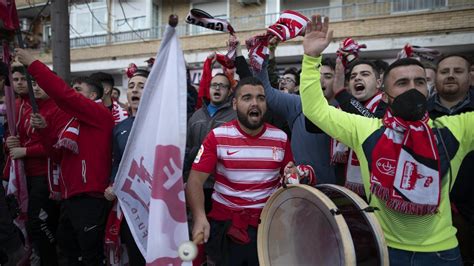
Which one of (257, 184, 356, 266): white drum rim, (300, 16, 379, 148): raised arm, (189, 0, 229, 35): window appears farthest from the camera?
(189, 0, 229, 35): window

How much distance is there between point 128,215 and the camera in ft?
9.71

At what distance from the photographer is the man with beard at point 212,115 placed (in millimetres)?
4168

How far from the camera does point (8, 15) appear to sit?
11.6ft

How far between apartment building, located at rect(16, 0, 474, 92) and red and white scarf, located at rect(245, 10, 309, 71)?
6.00 m

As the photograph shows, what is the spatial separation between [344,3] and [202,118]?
1217 cm

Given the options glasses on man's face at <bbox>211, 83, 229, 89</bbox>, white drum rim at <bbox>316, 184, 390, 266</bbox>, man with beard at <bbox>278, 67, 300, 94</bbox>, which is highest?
man with beard at <bbox>278, 67, 300, 94</bbox>

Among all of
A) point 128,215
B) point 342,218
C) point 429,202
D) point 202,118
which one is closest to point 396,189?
point 429,202

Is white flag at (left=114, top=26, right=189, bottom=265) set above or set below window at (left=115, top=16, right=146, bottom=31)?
below

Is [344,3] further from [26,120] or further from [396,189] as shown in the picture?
[396,189]

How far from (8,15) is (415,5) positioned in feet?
43.3

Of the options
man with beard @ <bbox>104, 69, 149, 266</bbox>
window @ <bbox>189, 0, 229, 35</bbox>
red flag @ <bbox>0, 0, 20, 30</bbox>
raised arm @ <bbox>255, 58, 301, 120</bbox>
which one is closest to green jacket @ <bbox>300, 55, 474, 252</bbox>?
raised arm @ <bbox>255, 58, 301, 120</bbox>

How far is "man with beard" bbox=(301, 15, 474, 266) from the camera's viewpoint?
6.52ft

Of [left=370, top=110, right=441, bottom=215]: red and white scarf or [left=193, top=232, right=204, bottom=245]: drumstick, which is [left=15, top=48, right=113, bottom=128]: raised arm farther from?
[left=370, top=110, right=441, bottom=215]: red and white scarf

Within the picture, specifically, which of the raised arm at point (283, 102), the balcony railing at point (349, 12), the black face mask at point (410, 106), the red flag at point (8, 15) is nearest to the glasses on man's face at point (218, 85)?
the raised arm at point (283, 102)
